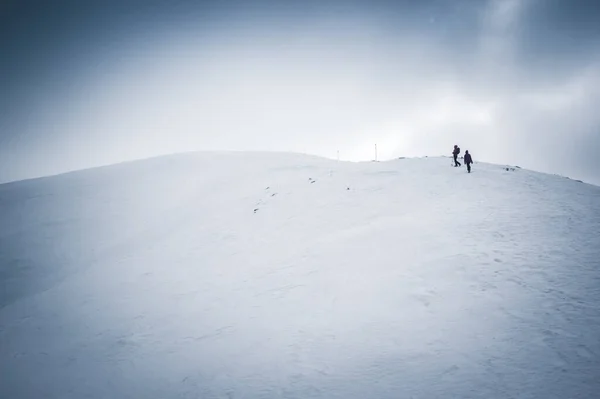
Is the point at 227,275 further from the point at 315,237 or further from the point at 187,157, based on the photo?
the point at 187,157

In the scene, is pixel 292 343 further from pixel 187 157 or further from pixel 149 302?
pixel 187 157

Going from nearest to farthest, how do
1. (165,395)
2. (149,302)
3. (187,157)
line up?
(165,395) < (149,302) < (187,157)

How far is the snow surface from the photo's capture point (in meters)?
7.40

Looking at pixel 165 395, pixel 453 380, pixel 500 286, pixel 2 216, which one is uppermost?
pixel 2 216

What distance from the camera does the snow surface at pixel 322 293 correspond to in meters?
7.40

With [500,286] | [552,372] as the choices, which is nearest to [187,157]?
[500,286]

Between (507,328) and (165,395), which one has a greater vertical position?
(507,328)

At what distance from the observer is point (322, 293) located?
11.2 m

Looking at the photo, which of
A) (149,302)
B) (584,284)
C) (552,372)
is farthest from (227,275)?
(584,284)

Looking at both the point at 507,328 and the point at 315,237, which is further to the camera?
the point at 315,237

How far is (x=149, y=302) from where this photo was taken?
12891 millimetres

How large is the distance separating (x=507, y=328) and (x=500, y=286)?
203cm

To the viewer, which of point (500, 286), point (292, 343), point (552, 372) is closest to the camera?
point (552, 372)

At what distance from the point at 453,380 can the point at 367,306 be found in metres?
3.54
